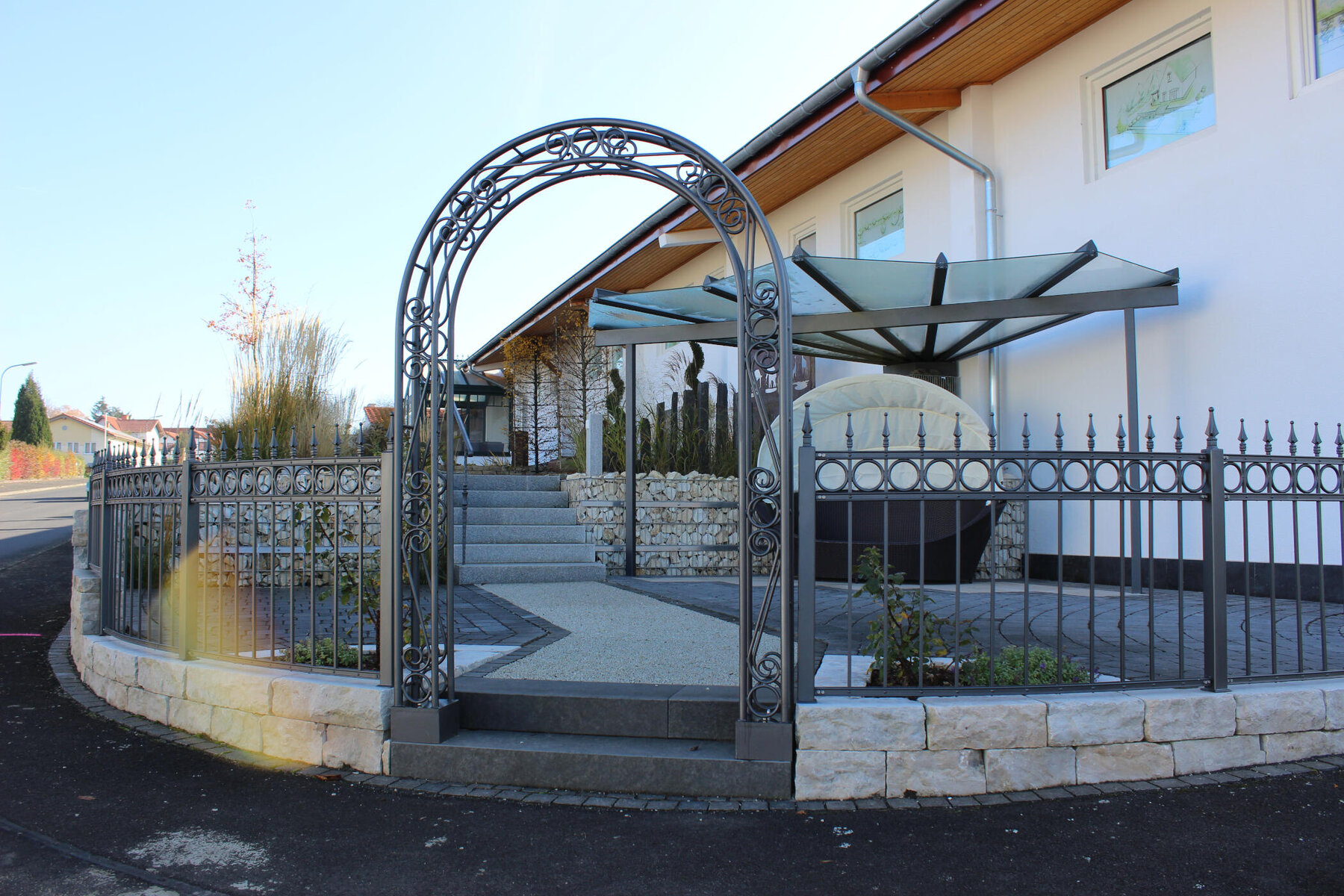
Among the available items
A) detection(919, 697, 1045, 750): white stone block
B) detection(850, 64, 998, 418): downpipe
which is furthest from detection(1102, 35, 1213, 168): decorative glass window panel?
detection(919, 697, 1045, 750): white stone block

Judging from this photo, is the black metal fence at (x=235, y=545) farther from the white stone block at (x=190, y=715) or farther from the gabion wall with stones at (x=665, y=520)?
the gabion wall with stones at (x=665, y=520)

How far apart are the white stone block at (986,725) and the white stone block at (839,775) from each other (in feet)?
0.77

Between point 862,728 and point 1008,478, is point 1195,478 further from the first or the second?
point 862,728

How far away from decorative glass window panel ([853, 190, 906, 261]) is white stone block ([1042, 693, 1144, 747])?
23.6 ft

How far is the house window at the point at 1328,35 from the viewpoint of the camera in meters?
5.72

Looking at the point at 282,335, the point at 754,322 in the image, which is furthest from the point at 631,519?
the point at 754,322

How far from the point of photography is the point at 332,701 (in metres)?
3.67

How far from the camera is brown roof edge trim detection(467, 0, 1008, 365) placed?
7371mm

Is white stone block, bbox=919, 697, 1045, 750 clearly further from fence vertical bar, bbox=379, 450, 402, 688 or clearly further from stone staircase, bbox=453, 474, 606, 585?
stone staircase, bbox=453, 474, 606, 585

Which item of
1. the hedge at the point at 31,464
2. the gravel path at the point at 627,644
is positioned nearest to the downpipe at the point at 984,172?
the gravel path at the point at 627,644

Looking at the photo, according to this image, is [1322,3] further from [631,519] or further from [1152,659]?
[631,519]

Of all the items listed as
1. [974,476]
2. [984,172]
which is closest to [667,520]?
[984,172]

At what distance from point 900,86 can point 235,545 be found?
7.39 meters

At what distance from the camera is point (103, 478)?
18.3 feet
